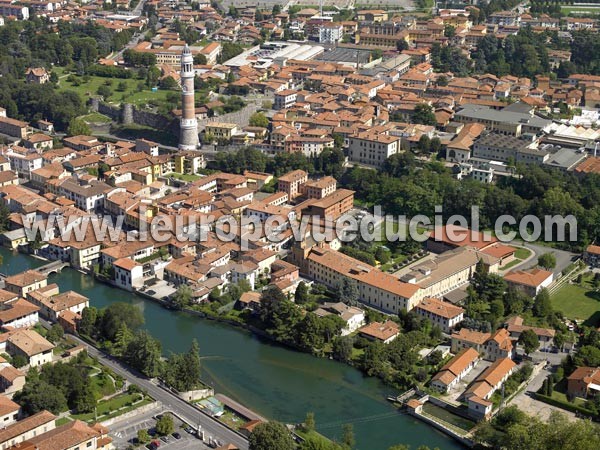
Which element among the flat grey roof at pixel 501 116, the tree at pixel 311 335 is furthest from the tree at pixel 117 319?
the flat grey roof at pixel 501 116

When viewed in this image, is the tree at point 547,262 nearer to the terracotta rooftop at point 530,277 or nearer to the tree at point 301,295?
the terracotta rooftop at point 530,277

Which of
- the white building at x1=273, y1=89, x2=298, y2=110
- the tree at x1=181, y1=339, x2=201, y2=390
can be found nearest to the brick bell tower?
the white building at x1=273, y1=89, x2=298, y2=110

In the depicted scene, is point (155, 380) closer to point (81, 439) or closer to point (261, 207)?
point (81, 439)

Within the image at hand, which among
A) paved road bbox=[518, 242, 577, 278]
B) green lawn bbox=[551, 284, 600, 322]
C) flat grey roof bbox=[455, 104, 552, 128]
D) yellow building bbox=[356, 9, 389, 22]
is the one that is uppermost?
yellow building bbox=[356, 9, 389, 22]

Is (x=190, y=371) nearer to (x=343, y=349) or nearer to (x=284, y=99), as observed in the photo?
(x=343, y=349)

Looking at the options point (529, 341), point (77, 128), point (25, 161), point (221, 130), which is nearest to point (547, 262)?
point (529, 341)

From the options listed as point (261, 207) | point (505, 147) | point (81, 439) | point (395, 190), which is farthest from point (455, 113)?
point (81, 439)

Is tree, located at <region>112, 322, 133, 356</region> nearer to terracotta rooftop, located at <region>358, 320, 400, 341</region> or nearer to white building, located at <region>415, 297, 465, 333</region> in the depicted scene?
terracotta rooftop, located at <region>358, 320, 400, 341</region>
